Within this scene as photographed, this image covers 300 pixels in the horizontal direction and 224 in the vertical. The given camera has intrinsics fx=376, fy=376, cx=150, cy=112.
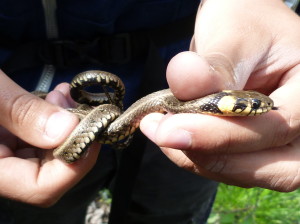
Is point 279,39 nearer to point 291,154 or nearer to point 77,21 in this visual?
point 291,154

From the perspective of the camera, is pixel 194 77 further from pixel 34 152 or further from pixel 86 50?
pixel 34 152

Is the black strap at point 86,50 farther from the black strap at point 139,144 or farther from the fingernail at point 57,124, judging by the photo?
the fingernail at point 57,124

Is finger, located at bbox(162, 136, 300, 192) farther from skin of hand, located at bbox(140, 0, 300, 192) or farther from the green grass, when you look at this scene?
the green grass

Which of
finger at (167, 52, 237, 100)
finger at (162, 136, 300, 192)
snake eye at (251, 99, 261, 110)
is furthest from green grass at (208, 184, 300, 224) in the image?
finger at (167, 52, 237, 100)

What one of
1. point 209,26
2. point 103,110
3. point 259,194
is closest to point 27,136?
point 103,110

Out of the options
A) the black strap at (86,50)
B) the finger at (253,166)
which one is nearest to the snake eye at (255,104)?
the finger at (253,166)

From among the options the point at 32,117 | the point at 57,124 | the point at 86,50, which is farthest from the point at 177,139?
the point at 86,50
